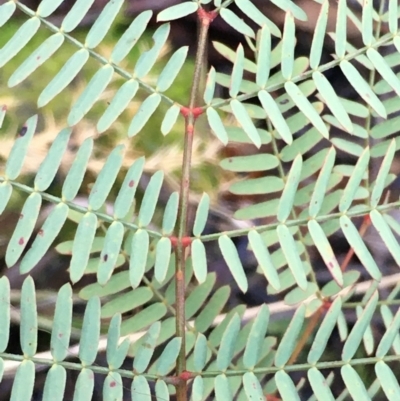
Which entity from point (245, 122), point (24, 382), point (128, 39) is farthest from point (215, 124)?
point (24, 382)

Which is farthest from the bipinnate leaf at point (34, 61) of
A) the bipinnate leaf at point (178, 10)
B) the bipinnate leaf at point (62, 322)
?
the bipinnate leaf at point (62, 322)

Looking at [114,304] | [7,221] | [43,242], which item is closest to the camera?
[43,242]

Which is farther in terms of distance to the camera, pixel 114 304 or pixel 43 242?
pixel 114 304

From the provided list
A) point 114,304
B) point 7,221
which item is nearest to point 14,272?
point 7,221

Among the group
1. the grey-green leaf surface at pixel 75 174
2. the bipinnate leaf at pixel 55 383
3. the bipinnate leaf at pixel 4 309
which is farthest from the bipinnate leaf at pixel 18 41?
the bipinnate leaf at pixel 55 383

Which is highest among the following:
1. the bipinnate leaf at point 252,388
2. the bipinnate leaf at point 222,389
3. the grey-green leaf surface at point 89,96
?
the grey-green leaf surface at point 89,96

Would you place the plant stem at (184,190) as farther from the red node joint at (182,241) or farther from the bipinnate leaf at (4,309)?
the bipinnate leaf at (4,309)

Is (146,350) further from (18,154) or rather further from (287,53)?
(287,53)

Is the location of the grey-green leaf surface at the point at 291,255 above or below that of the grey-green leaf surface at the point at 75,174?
below

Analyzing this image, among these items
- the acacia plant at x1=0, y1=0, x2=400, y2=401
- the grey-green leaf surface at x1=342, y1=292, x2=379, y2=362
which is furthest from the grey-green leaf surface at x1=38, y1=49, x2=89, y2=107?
the grey-green leaf surface at x1=342, y1=292, x2=379, y2=362

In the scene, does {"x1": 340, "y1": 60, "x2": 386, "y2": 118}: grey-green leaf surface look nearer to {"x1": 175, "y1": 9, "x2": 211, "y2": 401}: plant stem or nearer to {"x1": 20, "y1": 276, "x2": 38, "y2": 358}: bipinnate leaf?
{"x1": 175, "y1": 9, "x2": 211, "y2": 401}: plant stem

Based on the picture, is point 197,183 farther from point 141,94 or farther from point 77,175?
point 77,175
